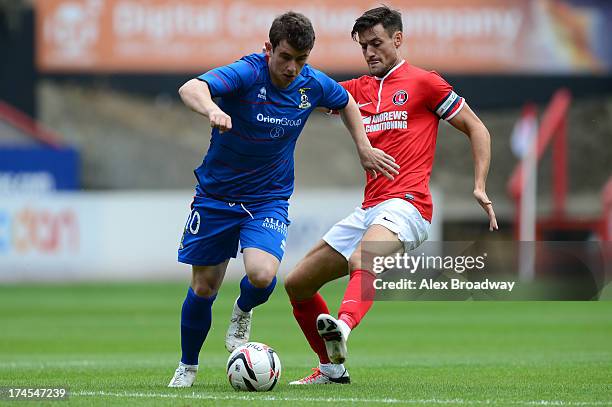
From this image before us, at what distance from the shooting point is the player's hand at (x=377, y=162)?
845 cm

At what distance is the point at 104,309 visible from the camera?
62.1 ft

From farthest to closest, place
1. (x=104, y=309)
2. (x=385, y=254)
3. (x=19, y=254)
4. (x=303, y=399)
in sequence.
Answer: (x=19, y=254), (x=104, y=309), (x=385, y=254), (x=303, y=399)

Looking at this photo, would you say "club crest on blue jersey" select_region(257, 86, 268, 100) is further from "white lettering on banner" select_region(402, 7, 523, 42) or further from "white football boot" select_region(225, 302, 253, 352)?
"white lettering on banner" select_region(402, 7, 523, 42)

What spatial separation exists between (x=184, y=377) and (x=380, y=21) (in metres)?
2.83

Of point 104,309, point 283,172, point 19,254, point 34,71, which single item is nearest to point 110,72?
point 34,71

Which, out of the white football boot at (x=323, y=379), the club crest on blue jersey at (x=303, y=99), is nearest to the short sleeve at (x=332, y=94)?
the club crest on blue jersey at (x=303, y=99)

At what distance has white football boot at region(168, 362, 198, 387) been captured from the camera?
27.9ft

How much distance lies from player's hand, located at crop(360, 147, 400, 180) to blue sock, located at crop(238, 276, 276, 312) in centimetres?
103

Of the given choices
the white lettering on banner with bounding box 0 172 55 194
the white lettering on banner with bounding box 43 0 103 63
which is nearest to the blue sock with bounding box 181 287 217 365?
the white lettering on banner with bounding box 0 172 55 194

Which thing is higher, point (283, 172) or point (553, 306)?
point (283, 172)

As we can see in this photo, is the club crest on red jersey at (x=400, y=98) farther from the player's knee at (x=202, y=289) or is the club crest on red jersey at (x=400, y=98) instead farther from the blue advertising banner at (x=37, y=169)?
the blue advertising banner at (x=37, y=169)

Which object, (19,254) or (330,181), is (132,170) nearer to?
(330,181)

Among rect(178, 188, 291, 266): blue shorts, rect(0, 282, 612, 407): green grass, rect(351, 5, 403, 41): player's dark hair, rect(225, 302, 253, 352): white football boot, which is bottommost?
rect(0, 282, 612, 407): green grass

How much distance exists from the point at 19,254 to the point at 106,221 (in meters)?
1.74
